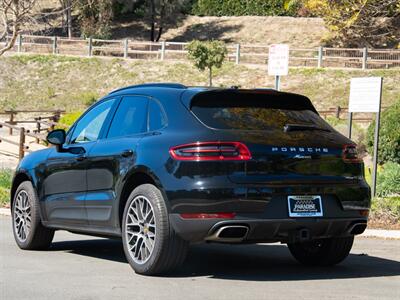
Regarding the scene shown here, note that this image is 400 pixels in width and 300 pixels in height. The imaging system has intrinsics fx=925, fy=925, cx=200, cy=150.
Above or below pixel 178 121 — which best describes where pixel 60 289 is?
below

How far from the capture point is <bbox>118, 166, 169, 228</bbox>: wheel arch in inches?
326

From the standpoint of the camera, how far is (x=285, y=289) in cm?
788

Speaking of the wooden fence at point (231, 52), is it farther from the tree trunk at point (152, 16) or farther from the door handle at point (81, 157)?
the door handle at point (81, 157)

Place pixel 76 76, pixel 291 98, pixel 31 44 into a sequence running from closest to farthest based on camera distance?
pixel 291 98 → pixel 76 76 → pixel 31 44

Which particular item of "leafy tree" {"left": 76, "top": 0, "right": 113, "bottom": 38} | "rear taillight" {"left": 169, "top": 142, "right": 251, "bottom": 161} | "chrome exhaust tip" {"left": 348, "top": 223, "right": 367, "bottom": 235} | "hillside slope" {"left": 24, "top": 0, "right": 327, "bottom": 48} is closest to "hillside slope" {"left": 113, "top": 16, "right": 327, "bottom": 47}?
"hillside slope" {"left": 24, "top": 0, "right": 327, "bottom": 48}

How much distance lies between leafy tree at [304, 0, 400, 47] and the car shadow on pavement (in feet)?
89.2

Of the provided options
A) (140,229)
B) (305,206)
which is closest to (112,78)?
(140,229)

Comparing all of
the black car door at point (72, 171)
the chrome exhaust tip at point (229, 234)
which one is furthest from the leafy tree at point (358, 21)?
the chrome exhaust tip at point (229, 234)

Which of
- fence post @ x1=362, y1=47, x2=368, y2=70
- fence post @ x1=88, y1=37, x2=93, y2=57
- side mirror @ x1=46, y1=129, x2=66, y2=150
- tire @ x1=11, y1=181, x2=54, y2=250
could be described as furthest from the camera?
fence post @ x1=88, y1=37, x2=93, y2=57

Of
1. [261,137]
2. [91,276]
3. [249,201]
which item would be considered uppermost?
[261,137]

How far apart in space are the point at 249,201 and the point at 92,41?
46813 millimetres

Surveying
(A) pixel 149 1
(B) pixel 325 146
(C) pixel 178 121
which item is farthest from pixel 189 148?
(A) pixel 149 1

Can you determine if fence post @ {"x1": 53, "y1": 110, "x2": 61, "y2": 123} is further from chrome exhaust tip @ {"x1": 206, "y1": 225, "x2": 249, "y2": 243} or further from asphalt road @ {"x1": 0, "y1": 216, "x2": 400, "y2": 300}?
chrome exhaust tip @ {"x1": 206, "y1": 225, "x2": 249, "y2": 243}

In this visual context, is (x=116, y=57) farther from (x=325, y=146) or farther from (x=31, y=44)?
(x=325, y=146)
